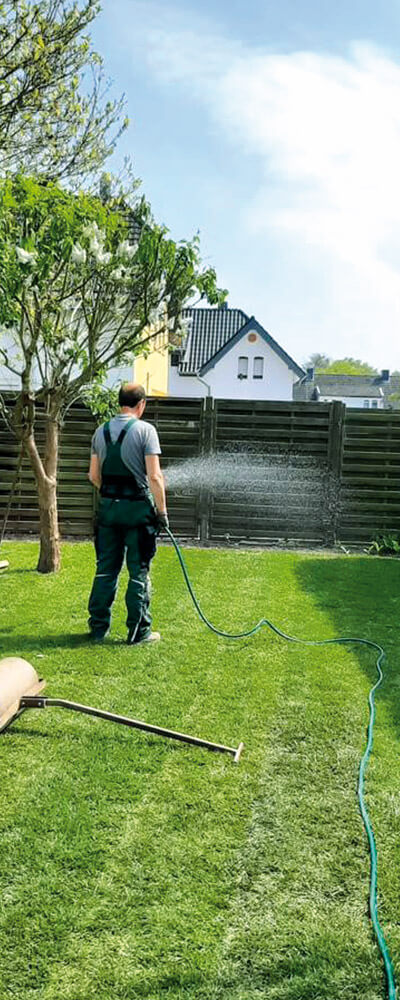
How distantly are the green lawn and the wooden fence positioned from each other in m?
4.10

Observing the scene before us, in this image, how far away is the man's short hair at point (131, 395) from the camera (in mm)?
4531

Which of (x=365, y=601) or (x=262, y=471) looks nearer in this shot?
(x=365, y=601)

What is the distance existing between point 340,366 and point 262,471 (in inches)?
2828

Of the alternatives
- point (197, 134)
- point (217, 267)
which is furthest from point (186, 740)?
point (197, 134)

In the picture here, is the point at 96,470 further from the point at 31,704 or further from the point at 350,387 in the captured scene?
the point at 350,387

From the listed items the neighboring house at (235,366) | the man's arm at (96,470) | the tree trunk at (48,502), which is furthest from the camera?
the neighboring house at (235,366)

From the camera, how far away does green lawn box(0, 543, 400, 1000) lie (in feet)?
5.98

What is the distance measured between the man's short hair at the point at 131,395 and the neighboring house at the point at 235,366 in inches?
1131

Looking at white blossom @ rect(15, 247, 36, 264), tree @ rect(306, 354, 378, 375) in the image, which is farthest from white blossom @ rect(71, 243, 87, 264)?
tree @ rect(306, 354, 378, 375)

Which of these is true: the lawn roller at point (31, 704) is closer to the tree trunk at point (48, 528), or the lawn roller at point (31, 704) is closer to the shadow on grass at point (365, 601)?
the shadow on grass at point (365, 601)

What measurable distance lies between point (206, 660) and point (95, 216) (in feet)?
9.98

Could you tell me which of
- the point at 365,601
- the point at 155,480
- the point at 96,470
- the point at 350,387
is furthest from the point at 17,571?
the point at 350,387

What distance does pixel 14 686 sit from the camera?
3223 millimetres

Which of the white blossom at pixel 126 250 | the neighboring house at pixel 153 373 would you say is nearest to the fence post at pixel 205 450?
the white blossom at pixel 126 250
